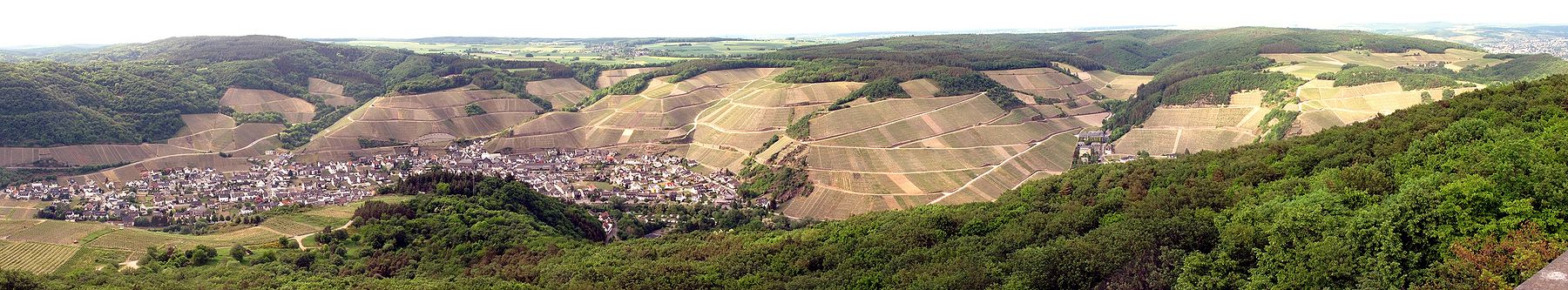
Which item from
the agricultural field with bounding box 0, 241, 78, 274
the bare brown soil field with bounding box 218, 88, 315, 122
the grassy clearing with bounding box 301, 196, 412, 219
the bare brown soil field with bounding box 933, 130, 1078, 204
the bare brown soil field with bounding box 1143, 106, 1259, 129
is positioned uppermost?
the bare brown soil field with bounding box 218, 88, 315, 122

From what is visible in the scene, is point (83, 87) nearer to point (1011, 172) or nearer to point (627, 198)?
point (627, 198)

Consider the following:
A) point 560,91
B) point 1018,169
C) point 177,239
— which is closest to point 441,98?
point 560,91

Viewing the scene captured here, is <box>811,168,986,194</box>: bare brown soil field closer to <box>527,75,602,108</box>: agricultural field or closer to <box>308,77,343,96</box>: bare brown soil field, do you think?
<box>527,75,602,108</box>: agricultural field

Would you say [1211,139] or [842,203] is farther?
[1211,139]

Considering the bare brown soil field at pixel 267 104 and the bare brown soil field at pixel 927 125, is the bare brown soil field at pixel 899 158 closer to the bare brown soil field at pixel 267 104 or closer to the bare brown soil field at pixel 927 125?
the bare brown soil field at pixel 927 125

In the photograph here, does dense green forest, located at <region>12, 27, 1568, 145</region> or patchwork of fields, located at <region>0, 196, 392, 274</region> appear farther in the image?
dense green forest, located at <region>12, 27, 1568, 145</region>

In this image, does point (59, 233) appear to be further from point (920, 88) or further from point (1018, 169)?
point (920, 88)

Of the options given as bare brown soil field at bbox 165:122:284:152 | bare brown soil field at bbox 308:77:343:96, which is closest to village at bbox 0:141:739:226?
bare brown soil field at bbox 165:122:284:152
